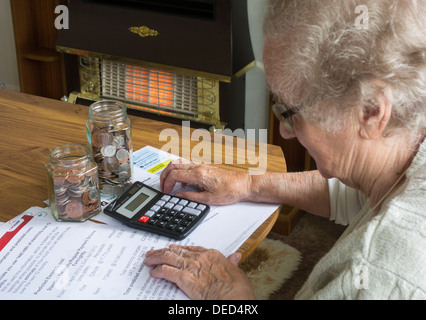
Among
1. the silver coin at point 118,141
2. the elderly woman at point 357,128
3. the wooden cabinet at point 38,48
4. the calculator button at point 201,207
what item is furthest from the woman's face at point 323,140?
the wooden cabinet at point 38,48

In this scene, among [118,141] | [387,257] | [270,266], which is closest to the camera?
[387,257]

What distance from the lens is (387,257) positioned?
79 centimetres

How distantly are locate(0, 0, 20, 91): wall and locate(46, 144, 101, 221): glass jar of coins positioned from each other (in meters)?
2.24

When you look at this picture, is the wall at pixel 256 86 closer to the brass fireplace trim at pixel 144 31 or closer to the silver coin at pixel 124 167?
the brass fireplace trim at pixel 144 31

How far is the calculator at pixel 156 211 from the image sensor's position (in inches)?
41.2

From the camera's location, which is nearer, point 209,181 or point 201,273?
point 201,273

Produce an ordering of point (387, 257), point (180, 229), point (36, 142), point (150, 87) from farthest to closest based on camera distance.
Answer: point (150, 87) → point (36, 142) → point (180, 229) → point (387, 257)

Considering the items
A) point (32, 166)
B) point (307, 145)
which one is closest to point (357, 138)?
point (307, 145)

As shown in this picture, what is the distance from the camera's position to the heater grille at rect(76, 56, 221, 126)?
7.86ft

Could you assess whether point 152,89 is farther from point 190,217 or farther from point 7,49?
point 190,217

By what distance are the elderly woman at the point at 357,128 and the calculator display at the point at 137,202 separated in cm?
15

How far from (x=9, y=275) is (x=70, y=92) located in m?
1.94

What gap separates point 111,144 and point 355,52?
541 millimetres

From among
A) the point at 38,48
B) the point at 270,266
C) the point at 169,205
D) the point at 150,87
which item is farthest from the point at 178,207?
the point at 38,48
